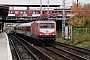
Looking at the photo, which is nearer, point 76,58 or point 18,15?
point 76,58

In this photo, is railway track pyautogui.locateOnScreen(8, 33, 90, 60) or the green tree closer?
railway track pyautogui.locateOnScreen(8, 33, 90, 60)

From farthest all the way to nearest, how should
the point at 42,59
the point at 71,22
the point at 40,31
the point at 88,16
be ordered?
the point at 88,16, the point at 71,22, the point at 40,31, the point at 42,59

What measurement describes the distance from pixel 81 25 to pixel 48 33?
26871 mm

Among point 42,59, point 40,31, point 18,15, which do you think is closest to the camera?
point 42,59

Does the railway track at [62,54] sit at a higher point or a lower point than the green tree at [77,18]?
lower

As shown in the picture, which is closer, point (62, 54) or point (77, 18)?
point (62, 54)

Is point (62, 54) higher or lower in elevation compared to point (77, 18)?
lower

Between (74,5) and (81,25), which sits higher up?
(74,5)

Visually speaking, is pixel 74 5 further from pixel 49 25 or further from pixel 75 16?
pixel 49 25

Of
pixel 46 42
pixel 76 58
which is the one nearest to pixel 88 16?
pixel 46 42

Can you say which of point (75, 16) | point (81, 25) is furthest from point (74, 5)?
point (81, 25)

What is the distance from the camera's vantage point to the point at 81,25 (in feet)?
175

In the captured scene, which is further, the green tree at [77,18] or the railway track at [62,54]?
the green tree at [77,18]

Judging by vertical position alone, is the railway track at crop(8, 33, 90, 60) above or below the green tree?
below
